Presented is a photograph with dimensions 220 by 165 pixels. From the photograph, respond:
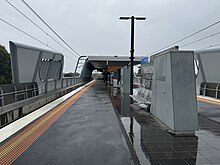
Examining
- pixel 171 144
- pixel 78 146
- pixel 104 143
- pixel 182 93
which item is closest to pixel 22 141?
pixel 78 146

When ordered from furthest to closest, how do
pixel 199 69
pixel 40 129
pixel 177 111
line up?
pixel 199 69
pixel 40 129
pixel 177 111

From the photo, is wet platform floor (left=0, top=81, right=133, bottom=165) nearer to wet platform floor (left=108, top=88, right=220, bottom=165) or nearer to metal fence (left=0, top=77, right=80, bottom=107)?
wet platform floor (left=108, top=88, right=220, bottom=165)

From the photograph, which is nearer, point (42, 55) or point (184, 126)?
point (184, 126)

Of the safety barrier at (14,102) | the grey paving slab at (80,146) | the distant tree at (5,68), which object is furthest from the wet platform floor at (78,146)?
the distant tree at (5,68)

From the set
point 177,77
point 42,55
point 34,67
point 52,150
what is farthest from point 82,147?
point 42,55

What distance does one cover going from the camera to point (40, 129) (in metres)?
4.55

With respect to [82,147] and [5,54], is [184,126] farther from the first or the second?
[5,54]

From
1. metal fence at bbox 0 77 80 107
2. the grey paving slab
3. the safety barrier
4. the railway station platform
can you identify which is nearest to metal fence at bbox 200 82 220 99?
the railway station platform

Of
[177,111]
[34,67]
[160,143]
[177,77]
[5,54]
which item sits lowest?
[160,143]

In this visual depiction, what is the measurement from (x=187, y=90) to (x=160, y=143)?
4.85 feet

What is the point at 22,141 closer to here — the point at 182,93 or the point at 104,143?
the point at 104,143

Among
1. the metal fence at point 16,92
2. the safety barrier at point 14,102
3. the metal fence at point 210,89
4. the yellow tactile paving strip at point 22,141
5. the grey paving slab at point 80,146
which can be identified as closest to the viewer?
the grey paving slab at point 80,146

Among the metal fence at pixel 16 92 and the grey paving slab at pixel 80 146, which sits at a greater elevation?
the metal fence at pixel 16 92

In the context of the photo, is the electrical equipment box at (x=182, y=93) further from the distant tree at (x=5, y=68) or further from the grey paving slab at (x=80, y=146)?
the distant tree at (x=5, y=68)
